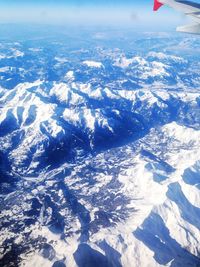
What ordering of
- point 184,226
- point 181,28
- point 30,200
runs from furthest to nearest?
point 30,200 → point 184,226 → point 181,28

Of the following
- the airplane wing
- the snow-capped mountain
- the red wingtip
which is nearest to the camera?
the airplane wing

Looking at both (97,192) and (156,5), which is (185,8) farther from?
(97,192)

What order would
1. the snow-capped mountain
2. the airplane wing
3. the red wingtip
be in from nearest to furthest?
the airplane wing < the red wingtip < the snow-capped mountain

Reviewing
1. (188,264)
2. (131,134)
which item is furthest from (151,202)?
(131,134)

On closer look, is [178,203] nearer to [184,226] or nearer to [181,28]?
[184,226]

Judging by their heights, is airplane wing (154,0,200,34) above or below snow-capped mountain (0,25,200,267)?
above

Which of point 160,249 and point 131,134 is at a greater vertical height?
point 160,249

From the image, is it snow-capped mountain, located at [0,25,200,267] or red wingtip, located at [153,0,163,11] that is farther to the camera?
snow-capped mountain, located at [0,25,200,267]

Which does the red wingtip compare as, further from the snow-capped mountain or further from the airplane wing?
the snow-capped mountain

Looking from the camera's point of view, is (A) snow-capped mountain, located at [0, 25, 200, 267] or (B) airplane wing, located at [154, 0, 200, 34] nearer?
(B) airplane wing, located at [154, 0, 200, 34]

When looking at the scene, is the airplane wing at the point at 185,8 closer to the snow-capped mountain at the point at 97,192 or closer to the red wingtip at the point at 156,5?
the red wingtip at the point at 156,5

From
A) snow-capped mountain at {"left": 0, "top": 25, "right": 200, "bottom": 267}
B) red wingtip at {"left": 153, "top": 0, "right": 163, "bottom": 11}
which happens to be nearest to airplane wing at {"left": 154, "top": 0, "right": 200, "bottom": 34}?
red wingtip at {"left": 153, "top": 0, "right": 163, "bottom": 11}
